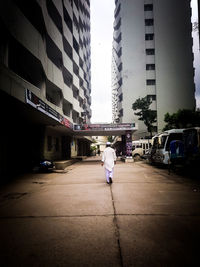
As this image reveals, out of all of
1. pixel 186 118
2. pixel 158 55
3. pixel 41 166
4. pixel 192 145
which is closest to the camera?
pixel 192 145

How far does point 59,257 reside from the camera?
220cm

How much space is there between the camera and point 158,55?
3441cm

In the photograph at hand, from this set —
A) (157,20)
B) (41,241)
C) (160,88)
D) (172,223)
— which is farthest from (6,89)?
(157,20)

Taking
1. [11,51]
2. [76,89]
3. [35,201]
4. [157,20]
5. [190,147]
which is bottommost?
[35,201]

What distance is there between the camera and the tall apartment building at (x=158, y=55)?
34250 millimetres

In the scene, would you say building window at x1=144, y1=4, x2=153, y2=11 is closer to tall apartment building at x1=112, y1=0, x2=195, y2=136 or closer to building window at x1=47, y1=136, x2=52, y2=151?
tall apartment building at x1=112, y1=0, x2=195, y2=136

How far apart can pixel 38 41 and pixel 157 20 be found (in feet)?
108

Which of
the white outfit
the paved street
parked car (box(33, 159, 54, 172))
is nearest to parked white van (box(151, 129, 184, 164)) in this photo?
the white outfit

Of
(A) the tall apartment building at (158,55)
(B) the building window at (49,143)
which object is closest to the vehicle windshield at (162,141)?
(B) the building window at (49,143)

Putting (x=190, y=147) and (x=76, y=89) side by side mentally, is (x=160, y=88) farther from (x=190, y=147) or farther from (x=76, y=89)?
(x=190, y=147)

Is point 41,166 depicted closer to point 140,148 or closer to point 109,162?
point 109,162

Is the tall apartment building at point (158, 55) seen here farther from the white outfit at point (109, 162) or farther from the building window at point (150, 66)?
the white outfit at point (109, 162)

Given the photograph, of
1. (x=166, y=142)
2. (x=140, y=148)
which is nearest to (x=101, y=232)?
(x=166, y=142)

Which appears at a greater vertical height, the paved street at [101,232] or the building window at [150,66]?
the building window at [150,66]
